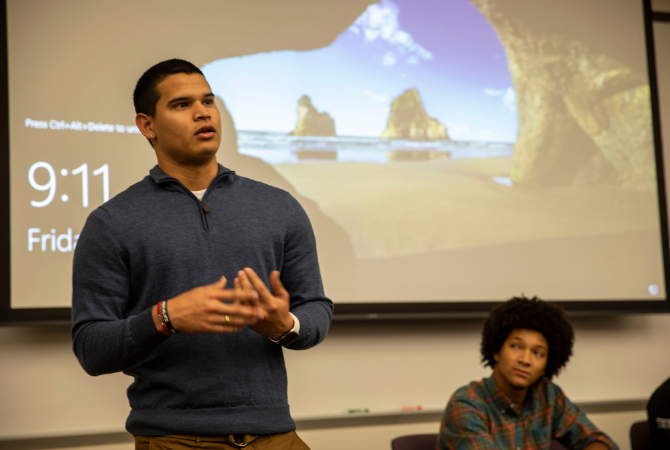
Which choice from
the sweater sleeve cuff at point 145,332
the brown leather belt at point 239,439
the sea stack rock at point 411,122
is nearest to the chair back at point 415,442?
the brown leather belt at point 239,439

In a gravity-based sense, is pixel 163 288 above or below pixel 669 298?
above

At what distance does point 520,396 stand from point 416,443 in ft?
1.47

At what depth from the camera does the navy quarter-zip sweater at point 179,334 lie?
117 centimetres

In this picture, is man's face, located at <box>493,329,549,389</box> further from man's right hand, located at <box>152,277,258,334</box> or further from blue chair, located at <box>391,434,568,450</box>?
man's right hand, located at <box>152,277,258,334</box>

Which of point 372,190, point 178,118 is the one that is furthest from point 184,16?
point 178,118

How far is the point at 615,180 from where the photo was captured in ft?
11.8

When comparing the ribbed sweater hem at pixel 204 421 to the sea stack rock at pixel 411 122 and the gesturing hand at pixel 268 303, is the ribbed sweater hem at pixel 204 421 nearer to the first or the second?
the gesturing hand at pixel 268 303

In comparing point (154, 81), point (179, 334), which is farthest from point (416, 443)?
point (154, 81)

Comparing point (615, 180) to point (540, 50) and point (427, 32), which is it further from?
point (427, 32)

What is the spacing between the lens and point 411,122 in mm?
3295

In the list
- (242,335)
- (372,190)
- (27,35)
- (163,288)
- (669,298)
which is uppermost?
(27,35)

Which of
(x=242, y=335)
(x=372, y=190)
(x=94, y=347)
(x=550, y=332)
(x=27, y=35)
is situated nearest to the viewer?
(x=94, y=347)

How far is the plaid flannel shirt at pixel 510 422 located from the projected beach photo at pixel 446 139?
0.91 metres

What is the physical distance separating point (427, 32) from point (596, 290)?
1747 mm
